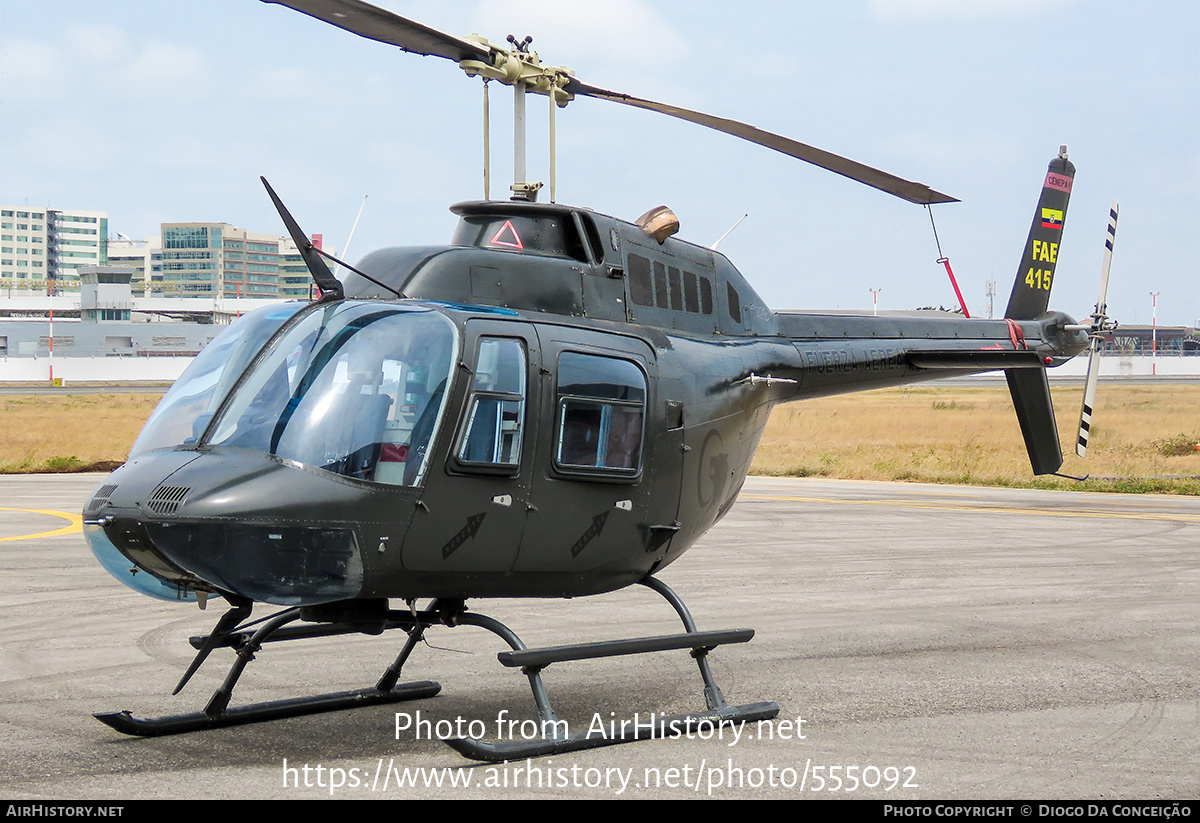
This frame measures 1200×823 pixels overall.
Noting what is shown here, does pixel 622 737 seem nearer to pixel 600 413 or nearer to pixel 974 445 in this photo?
pixel 600 413

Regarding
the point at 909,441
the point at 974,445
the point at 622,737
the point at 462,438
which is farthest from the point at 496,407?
the point at 909,441

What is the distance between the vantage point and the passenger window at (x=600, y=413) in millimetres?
7152

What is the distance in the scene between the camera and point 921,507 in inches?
886

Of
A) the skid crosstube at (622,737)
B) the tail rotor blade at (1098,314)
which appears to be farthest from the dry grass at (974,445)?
the skid crosstube at (622,737)

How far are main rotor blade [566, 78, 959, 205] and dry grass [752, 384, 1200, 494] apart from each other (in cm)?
1917

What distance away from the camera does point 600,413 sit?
7340mm

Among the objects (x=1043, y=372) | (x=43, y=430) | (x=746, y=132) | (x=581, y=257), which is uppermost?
(x=746, y=132)

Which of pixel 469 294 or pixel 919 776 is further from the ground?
pixel 469 294

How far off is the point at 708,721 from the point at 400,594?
7.07ft

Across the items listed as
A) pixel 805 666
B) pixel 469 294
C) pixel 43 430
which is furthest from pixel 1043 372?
pixel 43 430

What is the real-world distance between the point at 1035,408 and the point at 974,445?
25.8 metres

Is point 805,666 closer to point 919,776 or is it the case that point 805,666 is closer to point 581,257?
point 919,776
